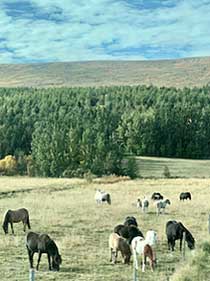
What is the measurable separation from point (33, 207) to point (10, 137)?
2673 inches

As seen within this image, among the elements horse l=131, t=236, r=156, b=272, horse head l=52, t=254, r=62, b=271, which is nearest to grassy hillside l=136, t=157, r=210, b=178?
horse l=131, t=236, r=156, b=272

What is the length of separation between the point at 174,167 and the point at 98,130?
576 inches

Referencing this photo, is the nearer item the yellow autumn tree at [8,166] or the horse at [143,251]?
the horse at [143,251]

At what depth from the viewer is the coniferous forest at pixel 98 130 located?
287 ft

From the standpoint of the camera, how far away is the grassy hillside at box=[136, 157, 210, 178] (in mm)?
87812

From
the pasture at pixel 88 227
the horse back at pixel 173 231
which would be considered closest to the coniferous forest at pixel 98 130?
the pasture at pixel 88 227

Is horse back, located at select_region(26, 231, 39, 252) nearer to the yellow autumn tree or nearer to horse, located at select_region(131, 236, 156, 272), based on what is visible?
horse, located at select_region(131, 236, 156, 272)

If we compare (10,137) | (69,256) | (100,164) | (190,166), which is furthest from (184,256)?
(10,137)

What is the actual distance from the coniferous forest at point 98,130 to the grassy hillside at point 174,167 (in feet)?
15.2

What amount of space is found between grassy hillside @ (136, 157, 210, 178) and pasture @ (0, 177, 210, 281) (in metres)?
31.9

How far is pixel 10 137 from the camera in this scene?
106 m

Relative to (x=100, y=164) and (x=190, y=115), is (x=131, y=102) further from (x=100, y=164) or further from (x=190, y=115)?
(x=100, y=164)

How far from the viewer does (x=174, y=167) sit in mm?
96312

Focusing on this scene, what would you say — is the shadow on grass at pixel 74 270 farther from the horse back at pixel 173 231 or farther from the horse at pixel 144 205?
the horse at pixel 144 205
